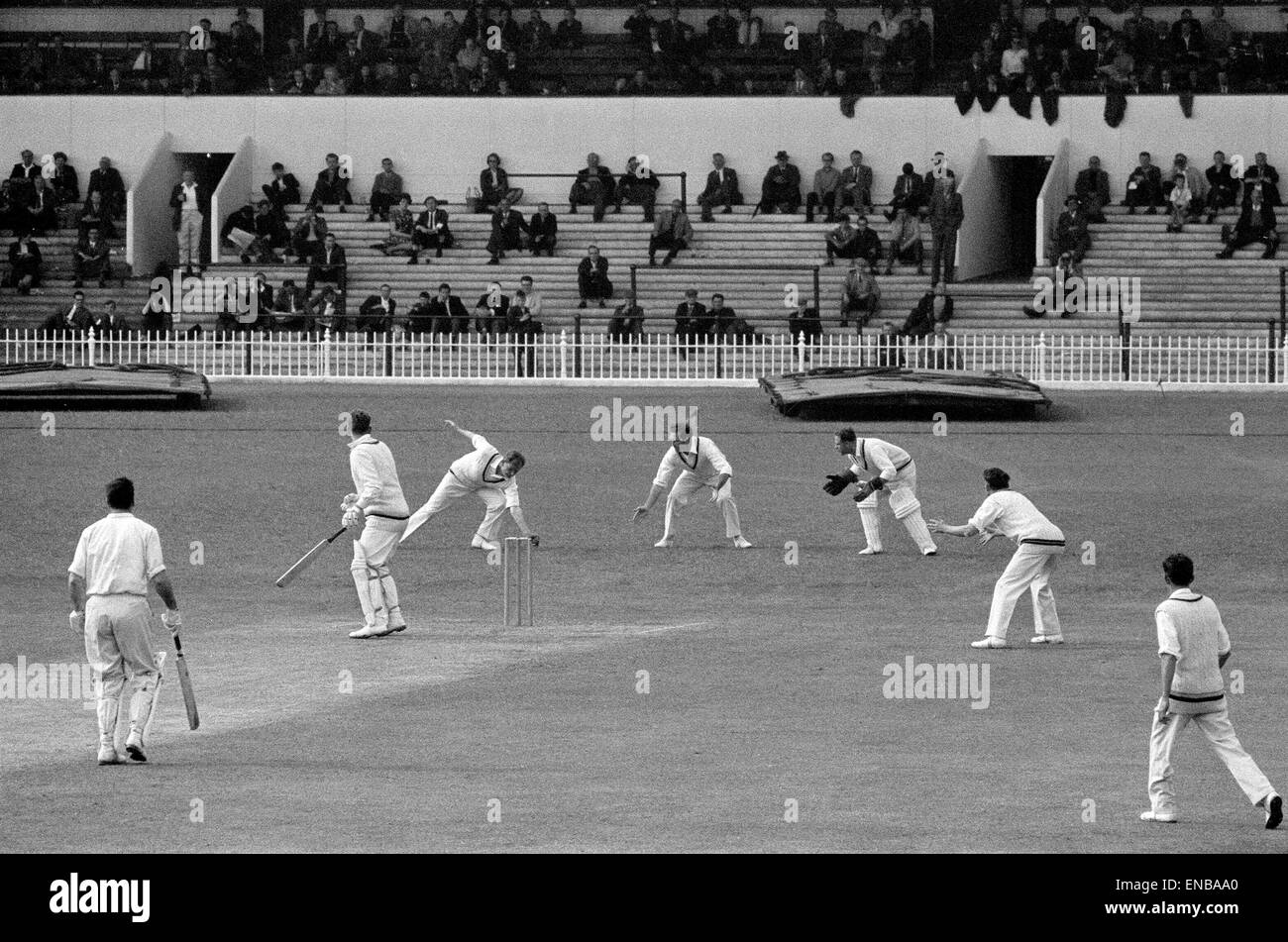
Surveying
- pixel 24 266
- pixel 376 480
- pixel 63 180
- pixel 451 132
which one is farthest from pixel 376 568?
pixel 63 180

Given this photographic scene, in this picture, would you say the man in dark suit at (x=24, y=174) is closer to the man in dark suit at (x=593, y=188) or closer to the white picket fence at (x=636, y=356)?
the white picket fence at (x=636, y=356)

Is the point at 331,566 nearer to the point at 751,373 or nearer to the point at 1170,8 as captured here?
the point at 751,373

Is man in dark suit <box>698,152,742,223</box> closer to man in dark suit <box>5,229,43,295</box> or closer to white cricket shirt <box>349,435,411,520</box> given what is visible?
man in dark suit <box>5,229,43,295</box>

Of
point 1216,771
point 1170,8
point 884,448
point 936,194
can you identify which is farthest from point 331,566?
point 1170,8

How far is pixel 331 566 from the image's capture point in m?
25.2

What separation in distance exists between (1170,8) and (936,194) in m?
9.15

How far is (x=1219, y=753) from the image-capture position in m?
12.9

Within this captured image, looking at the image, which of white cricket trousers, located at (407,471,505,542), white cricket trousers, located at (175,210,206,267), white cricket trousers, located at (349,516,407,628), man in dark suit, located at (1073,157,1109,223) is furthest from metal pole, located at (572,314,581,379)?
white cricket trousers, located at (349,516,407,628)

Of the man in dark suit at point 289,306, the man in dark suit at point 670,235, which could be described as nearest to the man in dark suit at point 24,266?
the man in dark suit at point 289,306

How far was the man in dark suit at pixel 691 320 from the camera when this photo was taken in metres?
36.0

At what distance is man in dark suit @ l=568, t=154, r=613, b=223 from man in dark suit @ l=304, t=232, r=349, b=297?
4.98 metres

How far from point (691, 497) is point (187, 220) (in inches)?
714

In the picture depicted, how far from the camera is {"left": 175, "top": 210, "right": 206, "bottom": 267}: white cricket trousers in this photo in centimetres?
4088

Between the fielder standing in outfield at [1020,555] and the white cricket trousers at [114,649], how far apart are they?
792cm
